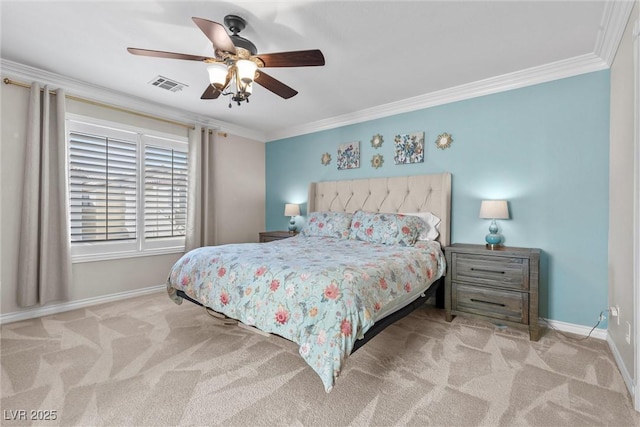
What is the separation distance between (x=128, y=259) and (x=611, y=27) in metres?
5.15

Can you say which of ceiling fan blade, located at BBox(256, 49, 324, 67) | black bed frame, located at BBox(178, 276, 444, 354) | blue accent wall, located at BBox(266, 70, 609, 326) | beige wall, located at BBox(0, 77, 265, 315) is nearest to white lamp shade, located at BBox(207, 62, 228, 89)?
ceiling fan blade, located at BBox(256, 49, 324, 67)

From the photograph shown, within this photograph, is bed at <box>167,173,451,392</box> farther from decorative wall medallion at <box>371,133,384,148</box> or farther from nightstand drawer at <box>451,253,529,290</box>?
decorative wall medallion at <box>371,133,384,148</box>

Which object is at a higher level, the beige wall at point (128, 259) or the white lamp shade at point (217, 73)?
the white lamp shade at point (217, 73)

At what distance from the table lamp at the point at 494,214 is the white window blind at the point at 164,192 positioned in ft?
12.5

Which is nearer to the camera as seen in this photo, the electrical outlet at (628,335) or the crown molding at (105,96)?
the electrical outlet at (628,335)

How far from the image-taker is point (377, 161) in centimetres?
392

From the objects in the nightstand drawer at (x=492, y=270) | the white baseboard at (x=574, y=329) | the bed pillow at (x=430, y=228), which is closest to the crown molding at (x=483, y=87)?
the bed pillow at (x=430, y=228)

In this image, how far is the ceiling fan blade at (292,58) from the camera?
1902 mm

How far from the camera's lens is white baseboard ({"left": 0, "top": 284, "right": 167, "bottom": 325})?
112 inches

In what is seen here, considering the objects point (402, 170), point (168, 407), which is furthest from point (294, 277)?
point (402, 170)

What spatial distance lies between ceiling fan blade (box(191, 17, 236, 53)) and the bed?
1.47 metres

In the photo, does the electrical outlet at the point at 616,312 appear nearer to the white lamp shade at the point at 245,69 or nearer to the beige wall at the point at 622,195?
the beige wall at the point at 622,195

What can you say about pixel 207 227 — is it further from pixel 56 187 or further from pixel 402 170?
pixel 402 170

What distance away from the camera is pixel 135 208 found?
12.1ft
